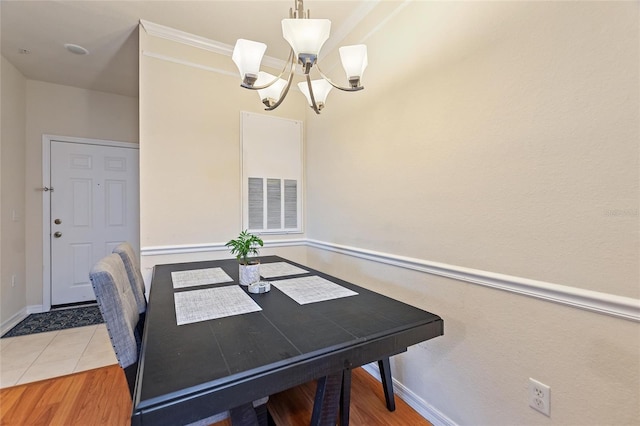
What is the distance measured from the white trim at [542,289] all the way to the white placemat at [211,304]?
0.97 meters

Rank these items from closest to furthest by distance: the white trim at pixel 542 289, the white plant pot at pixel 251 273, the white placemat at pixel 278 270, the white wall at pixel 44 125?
1. the white trim at pixel 542 289
2. the white plant pot at pixel 251 273
3. the white placemat at pixel 278 270
4. the white wall at pixel 44 125

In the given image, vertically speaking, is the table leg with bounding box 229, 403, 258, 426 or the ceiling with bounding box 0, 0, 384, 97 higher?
the ceiling with bounding box 0, 0, 384, 97

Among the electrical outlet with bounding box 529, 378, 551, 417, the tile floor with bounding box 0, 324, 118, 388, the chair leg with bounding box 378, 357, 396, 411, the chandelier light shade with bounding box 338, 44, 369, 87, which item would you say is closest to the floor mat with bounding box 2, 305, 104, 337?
the tile floor with bounding box 0, 324, 118, 388

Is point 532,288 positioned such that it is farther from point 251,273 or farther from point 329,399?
point 251,273

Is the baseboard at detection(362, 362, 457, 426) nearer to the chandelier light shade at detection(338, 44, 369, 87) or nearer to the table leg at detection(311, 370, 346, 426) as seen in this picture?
the table leg at detection(311, 370, 346, 426)

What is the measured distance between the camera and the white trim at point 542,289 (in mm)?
896

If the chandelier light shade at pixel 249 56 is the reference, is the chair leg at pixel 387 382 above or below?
below

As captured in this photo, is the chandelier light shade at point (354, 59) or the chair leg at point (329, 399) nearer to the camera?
the chair leg at point (329, 399)

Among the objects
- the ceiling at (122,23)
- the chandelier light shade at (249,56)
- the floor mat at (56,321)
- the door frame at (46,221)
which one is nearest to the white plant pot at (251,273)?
the chandelier light shade at (249,56)

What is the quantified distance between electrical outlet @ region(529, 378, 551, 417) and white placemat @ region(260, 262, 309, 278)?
1.25 m

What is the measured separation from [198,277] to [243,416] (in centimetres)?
98

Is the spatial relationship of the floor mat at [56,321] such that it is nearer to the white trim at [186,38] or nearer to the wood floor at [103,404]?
the wood floor at [103,404]

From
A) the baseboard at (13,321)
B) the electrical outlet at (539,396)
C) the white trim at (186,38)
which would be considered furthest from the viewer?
the baseboard at (13,321)

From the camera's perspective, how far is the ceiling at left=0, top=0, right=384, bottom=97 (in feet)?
6.73
